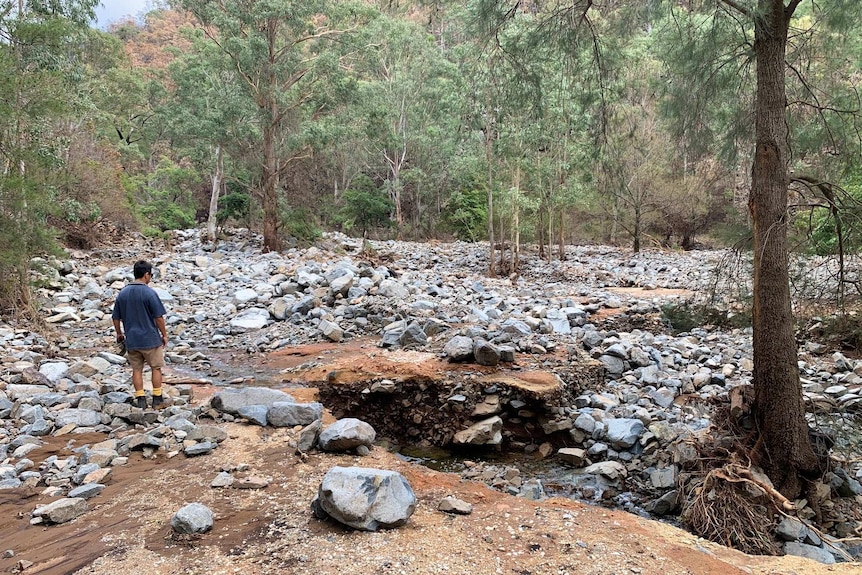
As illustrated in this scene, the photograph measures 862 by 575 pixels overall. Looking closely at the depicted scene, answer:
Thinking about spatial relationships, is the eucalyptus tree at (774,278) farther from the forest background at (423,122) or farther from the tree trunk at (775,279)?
the forest background at (423,122)

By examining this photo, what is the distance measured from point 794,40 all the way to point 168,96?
2547 cm

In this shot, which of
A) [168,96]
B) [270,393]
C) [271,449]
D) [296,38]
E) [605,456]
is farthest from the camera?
[168,96]

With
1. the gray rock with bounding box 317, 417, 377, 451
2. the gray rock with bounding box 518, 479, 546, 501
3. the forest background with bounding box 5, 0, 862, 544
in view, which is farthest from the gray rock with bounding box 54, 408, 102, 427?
the forest background with bounding box 5, 0, 862, 544

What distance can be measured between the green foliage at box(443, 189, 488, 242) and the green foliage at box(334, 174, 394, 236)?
315cm

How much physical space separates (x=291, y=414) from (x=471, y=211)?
65.8ft

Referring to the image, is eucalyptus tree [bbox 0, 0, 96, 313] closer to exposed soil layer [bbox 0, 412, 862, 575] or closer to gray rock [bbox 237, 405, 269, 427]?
gray rock [bbox 237, 405, 269, 427]

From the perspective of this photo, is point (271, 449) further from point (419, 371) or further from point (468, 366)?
point (468, 366)

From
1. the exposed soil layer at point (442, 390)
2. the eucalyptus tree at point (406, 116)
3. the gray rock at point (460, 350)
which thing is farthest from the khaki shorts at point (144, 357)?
the eucalyptus tree at point (406, 116)

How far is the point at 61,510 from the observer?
125 inches

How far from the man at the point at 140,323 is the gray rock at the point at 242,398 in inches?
→ 22.4

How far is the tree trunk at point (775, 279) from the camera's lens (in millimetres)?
3990

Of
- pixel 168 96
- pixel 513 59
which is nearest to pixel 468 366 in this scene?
pixel 513 59

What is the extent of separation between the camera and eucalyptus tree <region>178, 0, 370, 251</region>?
14.9 metres

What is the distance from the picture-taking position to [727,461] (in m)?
4.12
